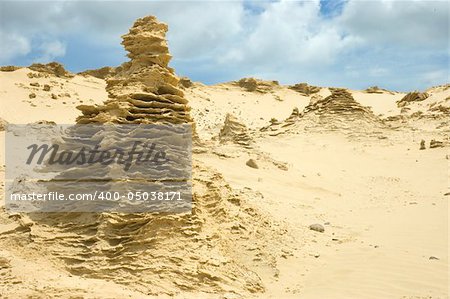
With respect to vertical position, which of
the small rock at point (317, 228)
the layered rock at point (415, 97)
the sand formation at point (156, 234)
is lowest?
the small rock at point (317, 228)

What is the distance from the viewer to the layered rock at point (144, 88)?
5.99 meters

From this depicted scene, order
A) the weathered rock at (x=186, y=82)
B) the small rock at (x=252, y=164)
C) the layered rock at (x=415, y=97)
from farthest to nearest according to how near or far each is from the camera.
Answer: the weathered rock at (x=186, y=82), the layered rock at (x=415, y=97), the small rock at (x=252, y=164)

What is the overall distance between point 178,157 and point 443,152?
1225 cm

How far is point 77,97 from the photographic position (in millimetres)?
26516

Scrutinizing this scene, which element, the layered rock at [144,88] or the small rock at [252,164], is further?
the small rock at [252,164]

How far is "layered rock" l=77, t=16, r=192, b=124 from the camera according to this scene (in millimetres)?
5992

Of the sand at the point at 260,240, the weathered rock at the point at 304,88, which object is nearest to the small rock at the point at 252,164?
the sand at the point at 260,240

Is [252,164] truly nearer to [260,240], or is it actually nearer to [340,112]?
[260,240]

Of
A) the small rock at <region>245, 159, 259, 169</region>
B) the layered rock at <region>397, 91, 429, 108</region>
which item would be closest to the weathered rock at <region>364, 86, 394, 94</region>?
the layered rock at <region>397, 91, 429, 108</region>

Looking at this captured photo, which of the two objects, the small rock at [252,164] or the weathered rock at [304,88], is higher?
the weathered rock at [304,88]

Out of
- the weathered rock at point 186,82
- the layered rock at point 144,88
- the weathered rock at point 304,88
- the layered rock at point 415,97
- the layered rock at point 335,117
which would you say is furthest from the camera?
the weathered rock at point 304,88

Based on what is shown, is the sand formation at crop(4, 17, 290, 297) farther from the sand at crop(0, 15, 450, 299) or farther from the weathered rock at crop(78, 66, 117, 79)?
the weathered rock at crop(78, 66, 117, 79)

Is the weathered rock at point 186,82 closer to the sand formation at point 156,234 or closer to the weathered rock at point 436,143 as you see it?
the weathered rock at point 436,143

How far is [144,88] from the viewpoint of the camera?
6211 millimetres
